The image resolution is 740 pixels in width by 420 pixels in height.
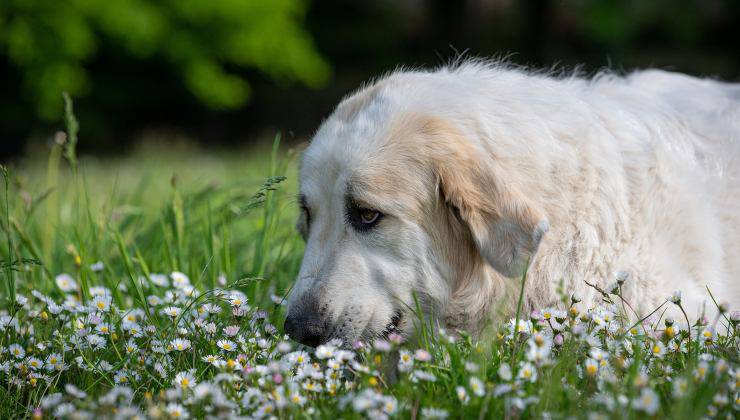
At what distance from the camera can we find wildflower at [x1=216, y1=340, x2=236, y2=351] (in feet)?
9.80

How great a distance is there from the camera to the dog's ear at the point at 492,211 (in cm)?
320

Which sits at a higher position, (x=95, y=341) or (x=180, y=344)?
(x=180, y=344)

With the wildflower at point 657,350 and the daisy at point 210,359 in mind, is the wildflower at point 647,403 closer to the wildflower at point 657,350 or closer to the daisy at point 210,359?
the wildflower at point 657,350

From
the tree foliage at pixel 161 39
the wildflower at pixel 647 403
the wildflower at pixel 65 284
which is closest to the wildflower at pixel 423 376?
the wildflower at pixel 647 403

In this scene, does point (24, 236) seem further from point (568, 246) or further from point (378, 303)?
point (568, 246)

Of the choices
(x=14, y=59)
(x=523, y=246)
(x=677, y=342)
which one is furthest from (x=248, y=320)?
(x=14, y=59)

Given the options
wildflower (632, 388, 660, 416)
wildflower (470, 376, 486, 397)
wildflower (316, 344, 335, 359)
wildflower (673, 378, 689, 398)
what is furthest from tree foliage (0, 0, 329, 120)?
wildflower (632, 388, 660, 416)

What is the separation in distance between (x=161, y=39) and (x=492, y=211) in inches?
524

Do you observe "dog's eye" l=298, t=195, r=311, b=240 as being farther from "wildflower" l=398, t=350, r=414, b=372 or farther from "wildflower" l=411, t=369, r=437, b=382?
"wildflower" l=411, t=369, r=437, b=382

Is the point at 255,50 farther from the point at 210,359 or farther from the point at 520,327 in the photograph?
the point at 520,327

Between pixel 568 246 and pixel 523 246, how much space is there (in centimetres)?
33

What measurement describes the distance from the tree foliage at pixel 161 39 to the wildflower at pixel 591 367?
41.4ft

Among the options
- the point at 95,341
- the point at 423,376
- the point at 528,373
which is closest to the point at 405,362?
the point at 423,376

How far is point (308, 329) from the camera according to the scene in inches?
125
